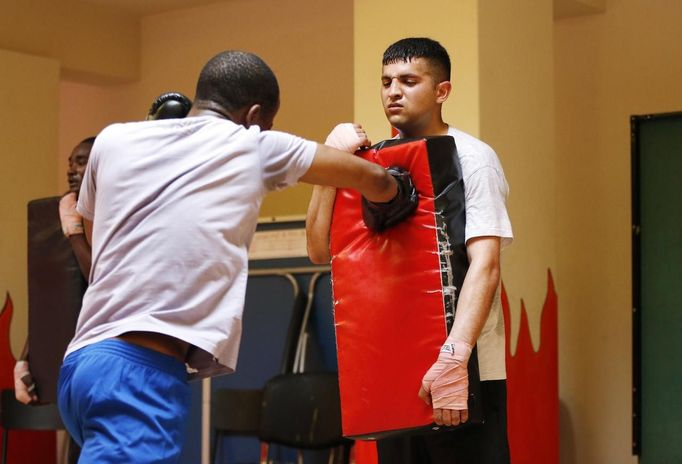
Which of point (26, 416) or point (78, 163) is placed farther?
point (26, 416)

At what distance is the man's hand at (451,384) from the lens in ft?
8.82

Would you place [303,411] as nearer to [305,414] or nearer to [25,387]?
[305,414]

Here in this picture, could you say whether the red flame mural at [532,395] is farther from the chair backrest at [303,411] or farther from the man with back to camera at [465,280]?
the man with back to camera at [465,280]

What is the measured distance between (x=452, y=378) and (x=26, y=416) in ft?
12.3

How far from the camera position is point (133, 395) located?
2.19 meters

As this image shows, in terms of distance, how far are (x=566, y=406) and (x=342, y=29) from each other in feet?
9.19

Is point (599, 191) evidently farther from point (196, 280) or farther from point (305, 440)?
point (196, 280)

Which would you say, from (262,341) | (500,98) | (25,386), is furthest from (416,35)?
(25,386)

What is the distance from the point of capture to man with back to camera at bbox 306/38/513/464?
272 centimetres

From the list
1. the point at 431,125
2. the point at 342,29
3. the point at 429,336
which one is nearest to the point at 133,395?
the point at 429,336

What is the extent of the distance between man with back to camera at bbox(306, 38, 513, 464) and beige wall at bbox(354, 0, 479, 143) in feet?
5.79

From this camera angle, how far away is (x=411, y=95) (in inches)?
120

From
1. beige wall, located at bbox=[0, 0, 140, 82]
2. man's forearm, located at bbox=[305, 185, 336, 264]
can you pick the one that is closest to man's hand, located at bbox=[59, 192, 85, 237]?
man's forearm, located at bbox=[305, 185, 336, 264]

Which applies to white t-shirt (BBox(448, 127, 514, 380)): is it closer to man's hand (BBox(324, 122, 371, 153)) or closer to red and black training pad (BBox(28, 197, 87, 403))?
man's hand (BBox(324, 122, 371, 153))
